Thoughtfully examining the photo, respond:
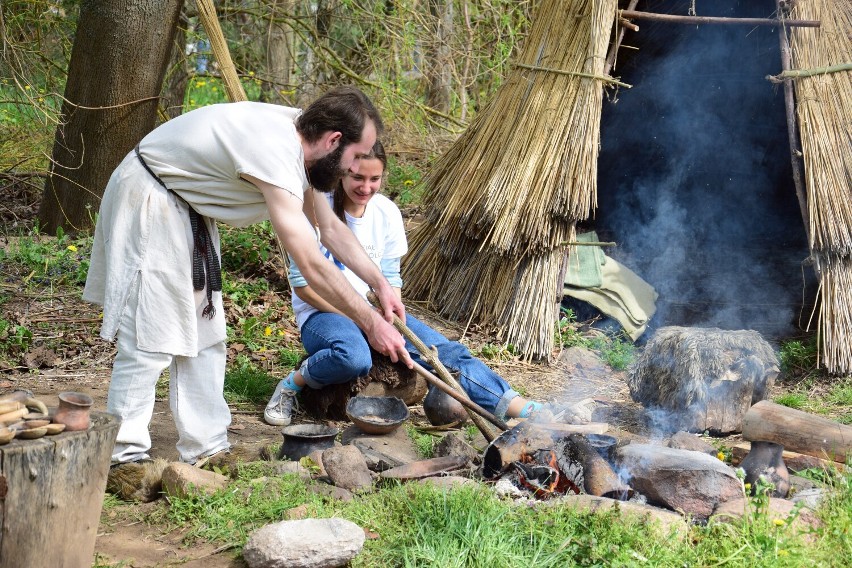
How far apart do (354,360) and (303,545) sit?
1.66 metres

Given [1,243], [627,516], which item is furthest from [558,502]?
[1,243]

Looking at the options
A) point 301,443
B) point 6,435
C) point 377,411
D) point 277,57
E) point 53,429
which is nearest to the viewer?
point 6,435

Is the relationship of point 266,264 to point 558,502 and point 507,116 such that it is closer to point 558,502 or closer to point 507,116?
point 507,116

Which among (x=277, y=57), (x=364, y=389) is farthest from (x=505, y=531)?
(x=277, y=57)

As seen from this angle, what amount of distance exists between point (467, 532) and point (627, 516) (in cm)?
56

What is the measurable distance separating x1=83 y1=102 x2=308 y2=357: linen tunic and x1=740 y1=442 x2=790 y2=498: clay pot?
2089 mm

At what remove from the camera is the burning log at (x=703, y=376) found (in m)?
4.71

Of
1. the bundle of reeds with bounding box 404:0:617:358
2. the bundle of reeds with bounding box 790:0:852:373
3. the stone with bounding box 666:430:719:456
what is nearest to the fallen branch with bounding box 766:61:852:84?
the bundle of reeds with bounding box 790:0:852:373

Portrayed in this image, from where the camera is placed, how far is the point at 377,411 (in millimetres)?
4293

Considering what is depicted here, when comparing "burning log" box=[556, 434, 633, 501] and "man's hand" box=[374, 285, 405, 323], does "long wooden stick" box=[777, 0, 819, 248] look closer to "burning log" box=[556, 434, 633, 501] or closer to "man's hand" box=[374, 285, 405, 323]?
"burning log" box=[556, 434, 633, 501]

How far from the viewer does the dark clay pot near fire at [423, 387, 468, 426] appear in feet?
14.6

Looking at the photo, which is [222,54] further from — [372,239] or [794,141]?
[794,141]

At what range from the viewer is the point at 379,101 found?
354 inches

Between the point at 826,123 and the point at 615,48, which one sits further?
the point at 615,48
